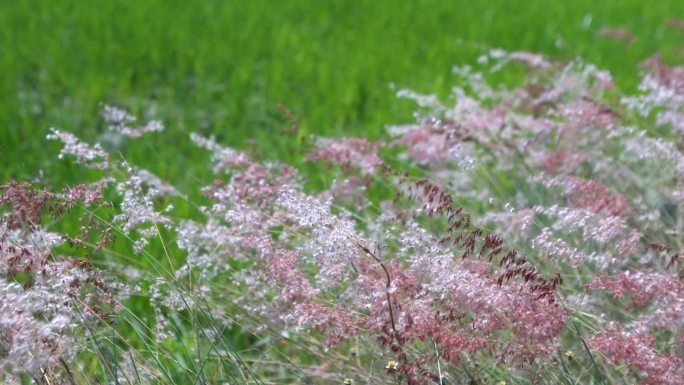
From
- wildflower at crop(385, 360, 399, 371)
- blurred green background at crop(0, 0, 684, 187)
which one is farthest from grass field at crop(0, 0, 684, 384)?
wildflower at crop(385, 360, 399, 371)

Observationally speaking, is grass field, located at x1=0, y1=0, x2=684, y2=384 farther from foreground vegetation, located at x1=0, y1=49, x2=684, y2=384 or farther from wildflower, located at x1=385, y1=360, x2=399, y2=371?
wildflower, located at x1=385, y1=360, x2=399, y2=371

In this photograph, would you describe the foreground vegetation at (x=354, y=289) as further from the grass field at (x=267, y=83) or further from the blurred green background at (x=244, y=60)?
the blurred green background at (x=244, y=60)

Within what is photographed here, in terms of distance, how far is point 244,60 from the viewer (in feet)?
21.5

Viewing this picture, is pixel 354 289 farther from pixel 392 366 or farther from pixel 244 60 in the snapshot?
pixel 244 60

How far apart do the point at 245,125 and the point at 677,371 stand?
12.5 ft

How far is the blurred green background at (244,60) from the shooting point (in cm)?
533

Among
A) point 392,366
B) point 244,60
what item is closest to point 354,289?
point 392,366

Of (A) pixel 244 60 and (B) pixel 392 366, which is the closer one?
(B) pixel 392 366

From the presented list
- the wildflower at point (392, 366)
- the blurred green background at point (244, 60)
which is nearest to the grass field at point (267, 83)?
the blurred green background at point (244, 60)

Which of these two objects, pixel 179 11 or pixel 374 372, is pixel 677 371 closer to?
pixel 374 372

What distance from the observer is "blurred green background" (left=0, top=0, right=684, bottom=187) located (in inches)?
210

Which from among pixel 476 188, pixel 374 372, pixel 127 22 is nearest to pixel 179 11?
pixel 127 22

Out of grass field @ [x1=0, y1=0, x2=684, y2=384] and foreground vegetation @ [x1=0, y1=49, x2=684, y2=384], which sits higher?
foreground vegetation @ [x1=0, y1=49, x2=684, y2=384]

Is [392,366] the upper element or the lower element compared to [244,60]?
upper
